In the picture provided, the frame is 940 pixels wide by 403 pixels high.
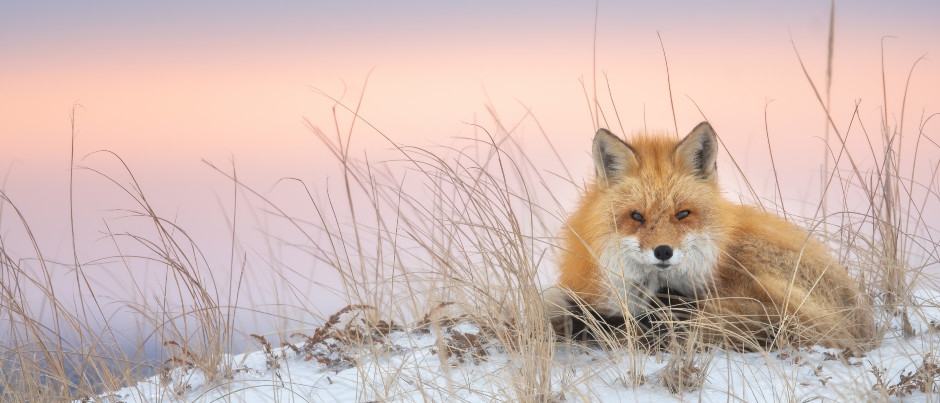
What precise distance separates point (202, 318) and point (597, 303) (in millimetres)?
2209

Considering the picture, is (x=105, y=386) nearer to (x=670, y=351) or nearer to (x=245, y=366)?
(x=245, y=366)

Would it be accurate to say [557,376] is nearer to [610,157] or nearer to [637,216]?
[637,216]

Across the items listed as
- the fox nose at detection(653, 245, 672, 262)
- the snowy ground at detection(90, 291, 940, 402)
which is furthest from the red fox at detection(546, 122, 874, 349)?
the snowy ground at detection(90, 291, 940, 402)

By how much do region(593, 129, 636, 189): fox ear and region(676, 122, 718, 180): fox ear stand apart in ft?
0.82

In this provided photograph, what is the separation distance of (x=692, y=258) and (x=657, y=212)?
288mm

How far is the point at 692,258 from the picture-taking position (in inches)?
147

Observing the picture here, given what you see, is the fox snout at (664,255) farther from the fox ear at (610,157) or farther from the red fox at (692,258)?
the fox ear at (610,157)

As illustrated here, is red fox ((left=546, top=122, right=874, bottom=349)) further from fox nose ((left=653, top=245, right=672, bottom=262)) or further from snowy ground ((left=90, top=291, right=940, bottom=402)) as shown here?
snowy ground ((left=90, top=291, right=940, bottom=402))

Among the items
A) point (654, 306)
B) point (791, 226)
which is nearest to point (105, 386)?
point (654, 306)

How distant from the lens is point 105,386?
13.9ft

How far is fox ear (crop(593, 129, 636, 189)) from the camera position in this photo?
12.4 ft

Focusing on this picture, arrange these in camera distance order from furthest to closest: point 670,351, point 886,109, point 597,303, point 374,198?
point 886,109, point 374,198, point 597,303, point 670,351

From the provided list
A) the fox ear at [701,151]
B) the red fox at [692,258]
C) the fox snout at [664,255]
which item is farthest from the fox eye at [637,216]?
the fox ear at [701,151]

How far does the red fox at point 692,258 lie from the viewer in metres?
3.69
